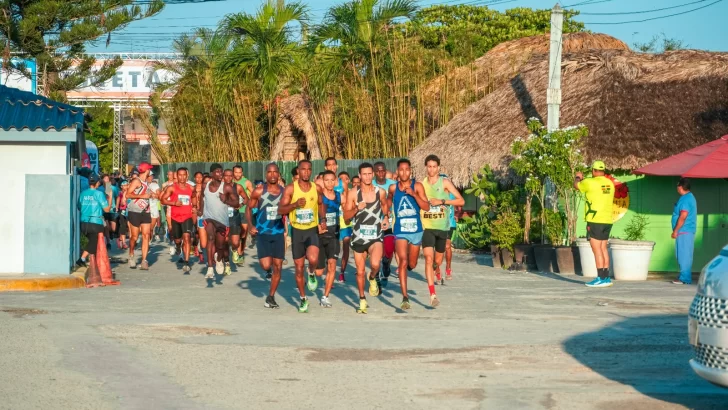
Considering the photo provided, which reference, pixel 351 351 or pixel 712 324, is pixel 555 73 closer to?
pixel 351 351

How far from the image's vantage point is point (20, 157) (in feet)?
61.4

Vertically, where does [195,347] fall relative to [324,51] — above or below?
below

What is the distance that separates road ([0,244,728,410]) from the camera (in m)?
8.86

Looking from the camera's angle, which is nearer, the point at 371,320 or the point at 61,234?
the point at 371,320

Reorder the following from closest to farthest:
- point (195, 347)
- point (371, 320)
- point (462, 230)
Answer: point (195, 347), point (371, 320), point (462, 230)

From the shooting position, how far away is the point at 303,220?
14438 millimetres

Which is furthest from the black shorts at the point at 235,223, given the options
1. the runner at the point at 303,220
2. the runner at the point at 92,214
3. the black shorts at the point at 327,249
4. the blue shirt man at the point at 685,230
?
the blue shirt man at the point at 685,230

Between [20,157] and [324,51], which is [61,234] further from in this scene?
[324,51]

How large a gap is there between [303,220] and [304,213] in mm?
92

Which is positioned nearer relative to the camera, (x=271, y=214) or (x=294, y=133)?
(x=271, y=214)

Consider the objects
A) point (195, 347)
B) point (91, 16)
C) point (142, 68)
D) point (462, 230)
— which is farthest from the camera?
point (142, 68)

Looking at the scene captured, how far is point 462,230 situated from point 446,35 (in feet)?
76.1

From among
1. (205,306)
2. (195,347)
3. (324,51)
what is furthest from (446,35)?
(195,347)

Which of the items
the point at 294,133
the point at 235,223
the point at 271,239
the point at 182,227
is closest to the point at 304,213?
Result: the point at 271,239
